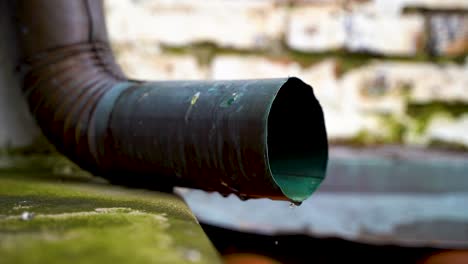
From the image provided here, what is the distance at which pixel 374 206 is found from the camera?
1.47 m

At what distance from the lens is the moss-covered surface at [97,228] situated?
498 millimetres

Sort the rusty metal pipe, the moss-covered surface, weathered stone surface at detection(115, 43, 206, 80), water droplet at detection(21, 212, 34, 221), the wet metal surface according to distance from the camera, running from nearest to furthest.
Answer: the moss-covered surface → water droplet at detection(21, 212, 34, 221) → the rusty metal pipe → the wet metal surface → weathered stone surface at detection(115, 43, 206, 80)

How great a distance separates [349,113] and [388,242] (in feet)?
1.41

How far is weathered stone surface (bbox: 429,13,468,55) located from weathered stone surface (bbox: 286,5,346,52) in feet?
0.93

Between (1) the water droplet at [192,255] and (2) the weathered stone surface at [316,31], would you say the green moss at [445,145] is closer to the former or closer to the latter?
(2) the weathered stone surface at [316,31]

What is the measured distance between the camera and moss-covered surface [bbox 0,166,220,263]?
498mm

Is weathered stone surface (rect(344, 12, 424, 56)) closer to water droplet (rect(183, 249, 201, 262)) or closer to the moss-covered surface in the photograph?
the moss-covered surface

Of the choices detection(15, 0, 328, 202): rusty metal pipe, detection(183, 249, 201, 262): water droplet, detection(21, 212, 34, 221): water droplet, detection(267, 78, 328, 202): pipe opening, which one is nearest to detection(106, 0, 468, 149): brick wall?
detection(15, 0, 328, 202): rusty metal pipe

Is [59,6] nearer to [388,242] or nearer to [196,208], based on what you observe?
[196,208]

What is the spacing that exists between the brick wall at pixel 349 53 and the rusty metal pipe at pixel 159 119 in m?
0.48

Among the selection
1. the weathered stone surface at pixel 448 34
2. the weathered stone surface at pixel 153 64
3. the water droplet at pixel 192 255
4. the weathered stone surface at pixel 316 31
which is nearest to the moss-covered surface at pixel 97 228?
the water droplet at pixel 192 255

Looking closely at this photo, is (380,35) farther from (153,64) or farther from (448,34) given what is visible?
(153,64)

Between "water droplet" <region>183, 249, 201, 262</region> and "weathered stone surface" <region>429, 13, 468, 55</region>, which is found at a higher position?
"weathered stone surface" <region>429, 13, 468, 55</region>

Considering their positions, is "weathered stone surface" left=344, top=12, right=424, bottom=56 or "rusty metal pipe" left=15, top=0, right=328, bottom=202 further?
"weathered stone surface" left=344, top=12, right=424, bottom=56
